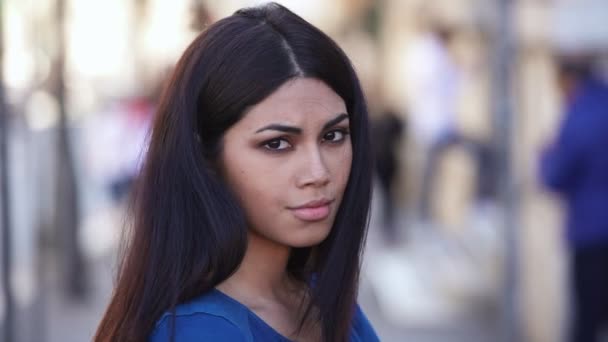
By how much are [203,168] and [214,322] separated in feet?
0.85

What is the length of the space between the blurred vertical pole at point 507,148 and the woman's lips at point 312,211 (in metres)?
4.73

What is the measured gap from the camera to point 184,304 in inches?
77.1

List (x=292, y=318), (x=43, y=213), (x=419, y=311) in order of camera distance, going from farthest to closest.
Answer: (x=43, y=213) < (x=419, y=311) < (x=292, y=318)

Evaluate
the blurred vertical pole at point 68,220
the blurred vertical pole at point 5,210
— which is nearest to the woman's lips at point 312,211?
the blurred vertical pole at point 5,210

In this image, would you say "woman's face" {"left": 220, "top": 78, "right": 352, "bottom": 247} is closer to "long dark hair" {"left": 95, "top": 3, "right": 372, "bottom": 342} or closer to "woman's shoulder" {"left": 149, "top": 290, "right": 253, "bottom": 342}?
"long dark hair" {"left": 95, "top": 3, "right": 372, "bottom": 342}

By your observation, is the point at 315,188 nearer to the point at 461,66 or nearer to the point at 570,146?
the point at 570,146

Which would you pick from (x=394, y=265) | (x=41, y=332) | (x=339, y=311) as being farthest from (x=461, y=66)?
(x=339, y=311)

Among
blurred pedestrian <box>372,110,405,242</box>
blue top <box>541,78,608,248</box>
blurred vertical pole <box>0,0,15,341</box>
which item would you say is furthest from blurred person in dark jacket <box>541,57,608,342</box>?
blurred pedestrian <box>372,110,405,242</box>

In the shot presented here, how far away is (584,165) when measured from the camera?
5.83 meters

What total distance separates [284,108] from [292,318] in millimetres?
369

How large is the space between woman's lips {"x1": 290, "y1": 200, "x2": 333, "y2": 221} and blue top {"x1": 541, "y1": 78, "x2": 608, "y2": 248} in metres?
3.82

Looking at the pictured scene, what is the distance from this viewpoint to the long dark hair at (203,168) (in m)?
2.00

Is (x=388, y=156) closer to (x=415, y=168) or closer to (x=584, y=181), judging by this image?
(x=415, y=168)

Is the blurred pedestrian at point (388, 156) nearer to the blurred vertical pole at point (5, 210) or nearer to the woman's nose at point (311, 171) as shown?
the blurred vertical pole at point (5, 210)
